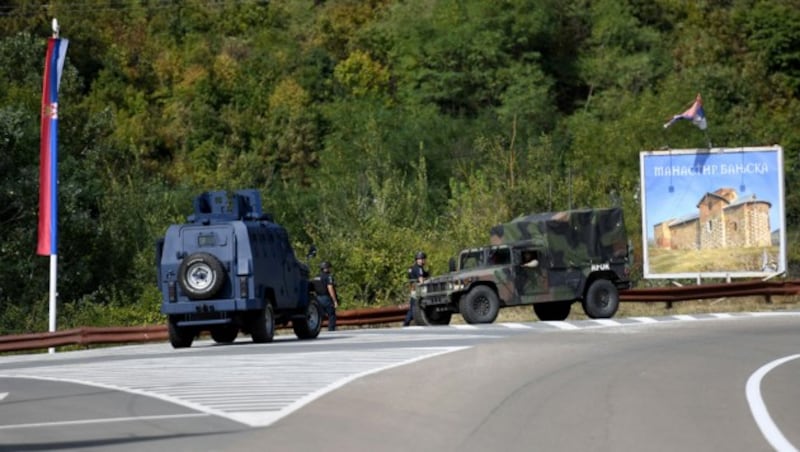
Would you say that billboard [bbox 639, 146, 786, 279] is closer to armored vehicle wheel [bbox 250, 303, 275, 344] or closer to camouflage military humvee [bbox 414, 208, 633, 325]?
camouflage military humvee [bbox 414, 208, 633, 325]

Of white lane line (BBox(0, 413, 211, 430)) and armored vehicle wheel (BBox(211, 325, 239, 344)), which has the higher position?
armored vehicle wheel (BBox(211, 325, 239, 344))

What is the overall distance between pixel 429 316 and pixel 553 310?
9.82 feet

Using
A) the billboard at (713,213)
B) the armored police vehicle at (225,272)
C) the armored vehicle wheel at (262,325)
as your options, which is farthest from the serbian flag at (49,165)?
the billboard at (713,213)

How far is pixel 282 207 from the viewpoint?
71062 millimetres

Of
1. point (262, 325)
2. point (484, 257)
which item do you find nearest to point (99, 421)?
point (262, 325)

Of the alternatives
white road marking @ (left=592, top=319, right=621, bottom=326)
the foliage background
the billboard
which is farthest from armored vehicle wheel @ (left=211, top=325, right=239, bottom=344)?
the foliage background

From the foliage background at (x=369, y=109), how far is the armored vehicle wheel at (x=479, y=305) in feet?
53.2

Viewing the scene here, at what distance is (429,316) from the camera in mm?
36750

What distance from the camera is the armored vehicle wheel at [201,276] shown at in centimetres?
2873

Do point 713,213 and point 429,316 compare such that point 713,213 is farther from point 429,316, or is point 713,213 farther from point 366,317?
point 429,316

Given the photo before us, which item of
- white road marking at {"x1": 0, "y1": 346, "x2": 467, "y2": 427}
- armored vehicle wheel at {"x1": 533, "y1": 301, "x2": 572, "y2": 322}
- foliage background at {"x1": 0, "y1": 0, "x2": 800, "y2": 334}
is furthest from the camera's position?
foliage background at {"x1": 0, "y1": 0, "x2": 800, "y2": 334}

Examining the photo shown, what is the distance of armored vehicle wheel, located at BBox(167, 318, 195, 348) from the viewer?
2958 cm

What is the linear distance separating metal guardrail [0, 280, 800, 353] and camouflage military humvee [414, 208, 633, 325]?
7.25ft

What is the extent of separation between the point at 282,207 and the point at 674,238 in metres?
28.9
